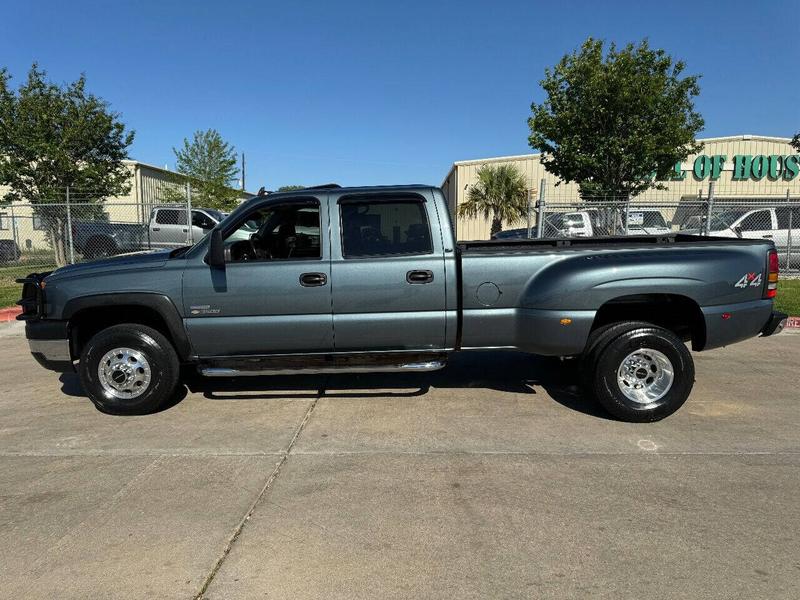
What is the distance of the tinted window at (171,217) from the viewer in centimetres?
1717

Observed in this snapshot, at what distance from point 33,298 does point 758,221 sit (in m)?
15.6

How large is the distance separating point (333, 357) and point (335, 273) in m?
0.72

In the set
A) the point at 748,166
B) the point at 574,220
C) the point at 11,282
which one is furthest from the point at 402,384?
the point at 748,166

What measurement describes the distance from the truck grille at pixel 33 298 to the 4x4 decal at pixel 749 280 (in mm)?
5863

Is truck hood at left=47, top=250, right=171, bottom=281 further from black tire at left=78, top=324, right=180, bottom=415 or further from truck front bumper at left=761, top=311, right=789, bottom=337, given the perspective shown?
truck front bumper at left=761, top=311, right=789, bottom=337

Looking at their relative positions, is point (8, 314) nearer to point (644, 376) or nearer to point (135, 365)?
point (135, 365)

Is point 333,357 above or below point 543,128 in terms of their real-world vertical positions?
Answer: below

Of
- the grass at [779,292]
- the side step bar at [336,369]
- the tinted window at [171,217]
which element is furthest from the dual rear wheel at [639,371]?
the tinted window at [171,217]

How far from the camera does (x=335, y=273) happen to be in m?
4.64

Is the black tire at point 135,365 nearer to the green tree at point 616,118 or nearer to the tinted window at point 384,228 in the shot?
the tinted window at point 384,228

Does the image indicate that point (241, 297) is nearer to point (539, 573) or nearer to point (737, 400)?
point (539, 573)

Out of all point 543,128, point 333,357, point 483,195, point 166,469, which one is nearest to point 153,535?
point 166,469

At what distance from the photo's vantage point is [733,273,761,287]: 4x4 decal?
180 inches

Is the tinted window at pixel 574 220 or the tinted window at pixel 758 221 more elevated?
the tinted window at pixel 574 220
